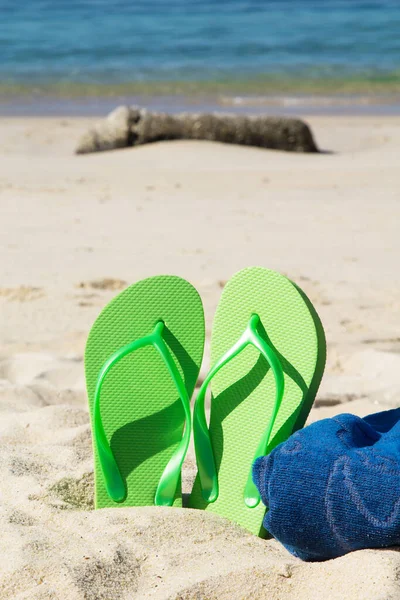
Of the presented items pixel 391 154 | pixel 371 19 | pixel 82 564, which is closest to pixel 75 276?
pixel 82 564

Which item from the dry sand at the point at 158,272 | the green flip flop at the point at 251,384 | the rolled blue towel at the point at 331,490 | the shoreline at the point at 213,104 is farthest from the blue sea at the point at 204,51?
the rolled blue towel at the point at 331,490

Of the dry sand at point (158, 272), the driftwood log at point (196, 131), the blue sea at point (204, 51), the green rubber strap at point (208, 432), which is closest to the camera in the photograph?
the dry sand at point (158, 272)

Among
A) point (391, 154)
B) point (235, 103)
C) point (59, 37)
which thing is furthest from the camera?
point (59, 37)

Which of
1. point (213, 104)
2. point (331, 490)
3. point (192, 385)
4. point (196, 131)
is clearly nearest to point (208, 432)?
point (192, 385)

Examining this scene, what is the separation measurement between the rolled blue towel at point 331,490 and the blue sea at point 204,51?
941cm

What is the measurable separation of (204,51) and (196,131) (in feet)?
24.9

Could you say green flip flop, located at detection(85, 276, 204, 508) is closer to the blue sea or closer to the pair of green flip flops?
the pair of green flip flops

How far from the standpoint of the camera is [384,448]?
147 centimetres

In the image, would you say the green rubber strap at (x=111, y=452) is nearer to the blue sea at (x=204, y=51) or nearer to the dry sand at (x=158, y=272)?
the dry sand at (x=158, y=272)

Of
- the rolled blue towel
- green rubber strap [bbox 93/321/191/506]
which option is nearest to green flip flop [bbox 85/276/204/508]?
green rubber strap [bbox 93/321/191/506]

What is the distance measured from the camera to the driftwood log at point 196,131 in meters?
7.13

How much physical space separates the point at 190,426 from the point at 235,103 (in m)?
9.31

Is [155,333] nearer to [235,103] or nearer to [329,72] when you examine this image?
[235,103]

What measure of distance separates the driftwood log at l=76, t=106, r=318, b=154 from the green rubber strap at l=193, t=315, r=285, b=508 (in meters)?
5.64
